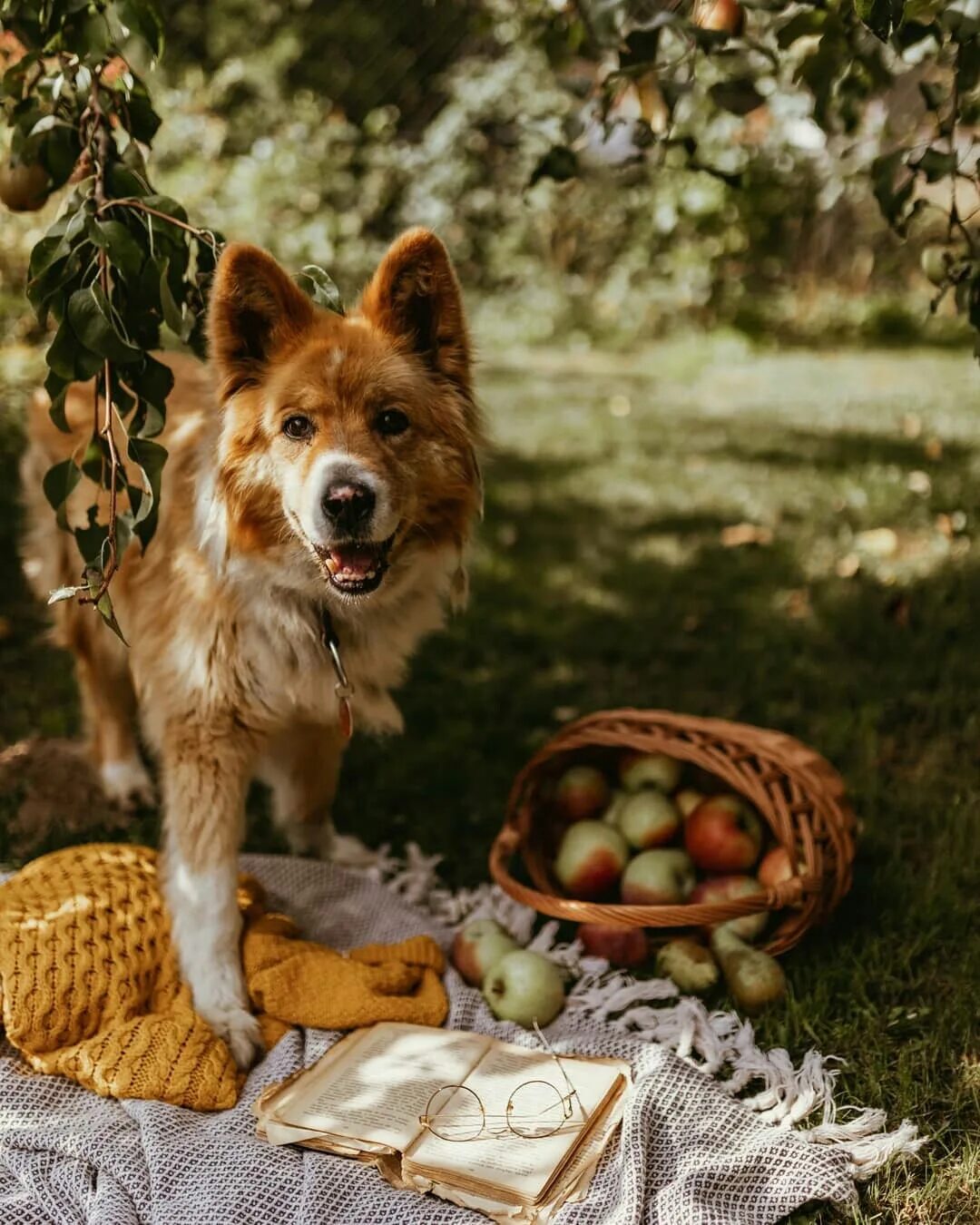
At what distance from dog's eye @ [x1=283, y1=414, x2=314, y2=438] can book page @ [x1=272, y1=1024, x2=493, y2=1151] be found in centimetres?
128

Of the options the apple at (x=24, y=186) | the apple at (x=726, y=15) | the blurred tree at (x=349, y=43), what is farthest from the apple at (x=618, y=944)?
the blurred tree at (x=349, y=43)

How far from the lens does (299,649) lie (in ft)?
8.93

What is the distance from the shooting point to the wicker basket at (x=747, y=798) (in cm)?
265

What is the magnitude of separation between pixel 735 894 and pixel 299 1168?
1171 millimetres

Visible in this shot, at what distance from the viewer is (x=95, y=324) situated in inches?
83.7

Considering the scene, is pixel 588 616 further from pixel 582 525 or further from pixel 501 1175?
pixel 501 1175

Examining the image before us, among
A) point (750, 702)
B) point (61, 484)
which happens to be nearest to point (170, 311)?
point (61, 484)

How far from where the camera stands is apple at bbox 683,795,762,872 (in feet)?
9.44

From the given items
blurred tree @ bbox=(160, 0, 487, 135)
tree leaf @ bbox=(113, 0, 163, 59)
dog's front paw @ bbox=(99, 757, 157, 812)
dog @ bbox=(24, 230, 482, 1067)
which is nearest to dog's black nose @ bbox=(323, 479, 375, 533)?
dog @ bbox=(24, 230, 482, 1067)

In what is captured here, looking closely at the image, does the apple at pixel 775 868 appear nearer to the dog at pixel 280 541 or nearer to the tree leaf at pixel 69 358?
the dog at pixel 280 541

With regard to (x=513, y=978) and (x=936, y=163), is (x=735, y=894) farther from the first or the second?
(x=936, y=163)

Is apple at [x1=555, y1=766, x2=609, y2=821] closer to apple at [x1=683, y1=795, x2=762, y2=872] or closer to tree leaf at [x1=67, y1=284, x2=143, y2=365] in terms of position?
apple at [x1=683, y1=795, x2=762, y2=872]

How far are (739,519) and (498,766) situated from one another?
243 cm

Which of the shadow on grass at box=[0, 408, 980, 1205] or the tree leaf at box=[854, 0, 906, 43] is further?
the shadow on grass at box=[0, 408, 980, 1205]
